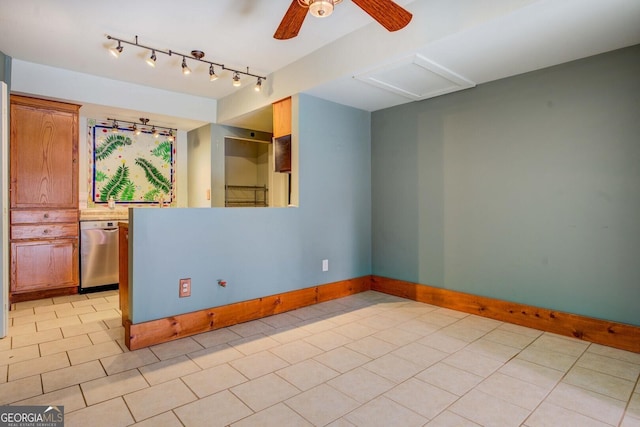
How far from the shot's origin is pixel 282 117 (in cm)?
383

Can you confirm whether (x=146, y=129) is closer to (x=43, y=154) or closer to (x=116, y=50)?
(x=43, y=154)

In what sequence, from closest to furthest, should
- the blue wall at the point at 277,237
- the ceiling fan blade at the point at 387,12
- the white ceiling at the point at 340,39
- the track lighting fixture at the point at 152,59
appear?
1. the ceiling fan blade at the point at 387,12
2. the white ceiling at the point at 340,39
3. the blue wall at the point at 277,237
4. the track lighting fixture at the point at 152,59

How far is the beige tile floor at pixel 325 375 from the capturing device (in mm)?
1771

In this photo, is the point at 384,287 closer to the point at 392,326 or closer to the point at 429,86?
the point at 392,326

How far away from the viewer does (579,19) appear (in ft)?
7.06

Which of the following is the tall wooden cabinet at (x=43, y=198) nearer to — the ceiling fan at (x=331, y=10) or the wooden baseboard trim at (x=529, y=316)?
the ceiling fan at (x=331, y=10)

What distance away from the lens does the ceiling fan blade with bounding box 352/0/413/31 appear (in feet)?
6.28

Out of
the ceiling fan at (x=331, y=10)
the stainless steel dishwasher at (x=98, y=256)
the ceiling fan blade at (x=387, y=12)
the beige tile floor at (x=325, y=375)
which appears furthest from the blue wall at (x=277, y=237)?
the stainless steel dishwasher at (x=98, y=256)

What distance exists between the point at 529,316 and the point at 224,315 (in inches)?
105

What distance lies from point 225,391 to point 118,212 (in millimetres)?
3479

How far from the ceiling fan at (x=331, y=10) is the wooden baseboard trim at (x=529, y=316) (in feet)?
8.47

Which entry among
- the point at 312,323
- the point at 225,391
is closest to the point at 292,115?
the point at 312,323

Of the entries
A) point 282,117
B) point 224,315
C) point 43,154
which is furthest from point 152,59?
point 224,315

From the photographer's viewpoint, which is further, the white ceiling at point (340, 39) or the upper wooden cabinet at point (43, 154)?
the upper wooden cabinet at point (43, 154)
